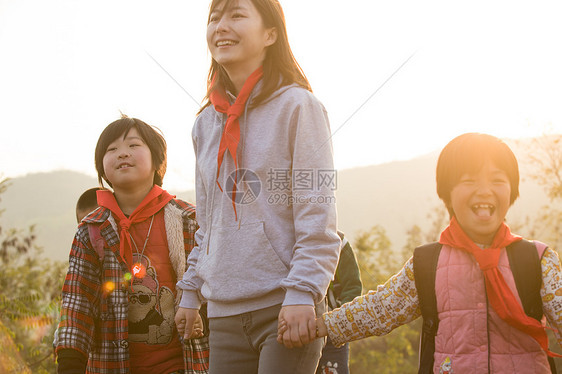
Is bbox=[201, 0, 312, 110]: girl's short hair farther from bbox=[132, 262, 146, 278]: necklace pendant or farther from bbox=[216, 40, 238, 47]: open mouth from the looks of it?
bbox=[132, 262, 146, 278]: necklace pendant

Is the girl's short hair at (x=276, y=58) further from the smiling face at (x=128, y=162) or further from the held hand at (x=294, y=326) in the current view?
the smiling face at (x=128, y=162)

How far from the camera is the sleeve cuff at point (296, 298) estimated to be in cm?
183

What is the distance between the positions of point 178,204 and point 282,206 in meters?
1.19

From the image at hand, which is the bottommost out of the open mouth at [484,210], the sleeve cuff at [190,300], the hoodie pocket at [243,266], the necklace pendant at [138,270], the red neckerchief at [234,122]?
the sleeve cuff at [190,300]

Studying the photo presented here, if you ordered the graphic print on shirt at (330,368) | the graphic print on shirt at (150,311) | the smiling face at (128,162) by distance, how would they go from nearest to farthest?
1. the graphic print on shirt at (150,311)
2. the smiling face at (128,162)
3. the graphic print on shirt at (330,368)

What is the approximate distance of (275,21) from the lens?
2186mm

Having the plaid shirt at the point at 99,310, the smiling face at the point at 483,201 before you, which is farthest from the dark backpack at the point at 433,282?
the plaid shirt at the point at 99,310

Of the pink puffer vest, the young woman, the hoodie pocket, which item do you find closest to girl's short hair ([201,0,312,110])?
the young woman

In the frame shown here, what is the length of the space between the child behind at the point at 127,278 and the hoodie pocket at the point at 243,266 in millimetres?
647

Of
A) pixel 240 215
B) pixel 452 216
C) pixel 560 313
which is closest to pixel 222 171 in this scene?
pixel 240 215

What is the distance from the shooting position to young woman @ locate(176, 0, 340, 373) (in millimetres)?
1895

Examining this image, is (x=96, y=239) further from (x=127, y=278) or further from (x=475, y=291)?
(x=475, y=291)

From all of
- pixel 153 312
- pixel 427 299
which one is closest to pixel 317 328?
pixel 427 299

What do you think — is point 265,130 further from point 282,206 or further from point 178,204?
point 178,204
